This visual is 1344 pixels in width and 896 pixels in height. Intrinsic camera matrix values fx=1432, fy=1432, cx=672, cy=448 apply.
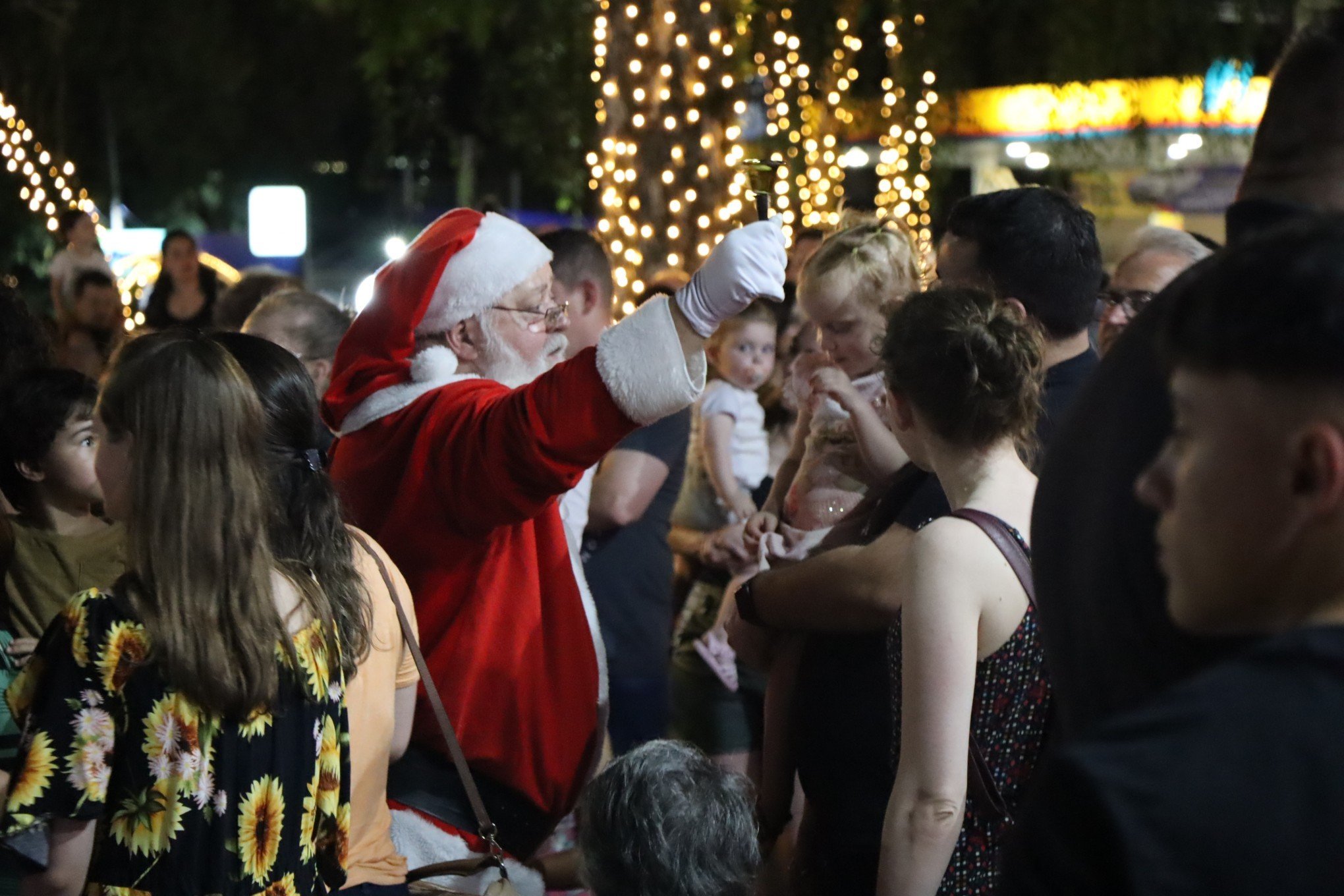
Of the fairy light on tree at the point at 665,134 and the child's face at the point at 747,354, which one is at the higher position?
the fairy light on tree at the point at 665,134

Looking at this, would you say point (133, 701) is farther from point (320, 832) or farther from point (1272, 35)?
point (1272, 35)

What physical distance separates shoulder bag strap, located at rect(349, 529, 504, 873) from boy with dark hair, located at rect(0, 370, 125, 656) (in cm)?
102

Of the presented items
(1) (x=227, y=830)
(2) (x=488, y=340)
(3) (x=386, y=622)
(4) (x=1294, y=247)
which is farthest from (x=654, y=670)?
(4) (x=1294, y=247)

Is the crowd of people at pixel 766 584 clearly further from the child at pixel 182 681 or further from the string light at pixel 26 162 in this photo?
the string light at pixel 26 162

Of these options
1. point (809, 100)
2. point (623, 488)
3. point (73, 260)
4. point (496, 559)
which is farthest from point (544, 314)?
point (809, 100)

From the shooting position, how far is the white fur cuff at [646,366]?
2607mm

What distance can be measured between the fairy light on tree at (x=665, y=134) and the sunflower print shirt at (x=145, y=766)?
6293mm

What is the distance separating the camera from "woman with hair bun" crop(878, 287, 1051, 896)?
2.13m

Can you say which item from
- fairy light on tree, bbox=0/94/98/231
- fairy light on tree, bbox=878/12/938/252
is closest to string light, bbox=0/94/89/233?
fairy light on tree, bbox=0/94/98/231

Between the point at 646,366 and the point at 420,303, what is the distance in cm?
68

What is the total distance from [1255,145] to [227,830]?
164cm

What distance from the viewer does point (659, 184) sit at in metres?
8.47

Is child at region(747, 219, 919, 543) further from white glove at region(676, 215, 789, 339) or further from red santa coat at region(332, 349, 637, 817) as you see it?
red santa coat at region(332, 349, 637, 817)

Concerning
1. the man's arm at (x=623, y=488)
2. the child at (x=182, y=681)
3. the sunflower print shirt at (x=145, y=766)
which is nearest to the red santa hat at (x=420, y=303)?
the child at (x=182, y=681)
